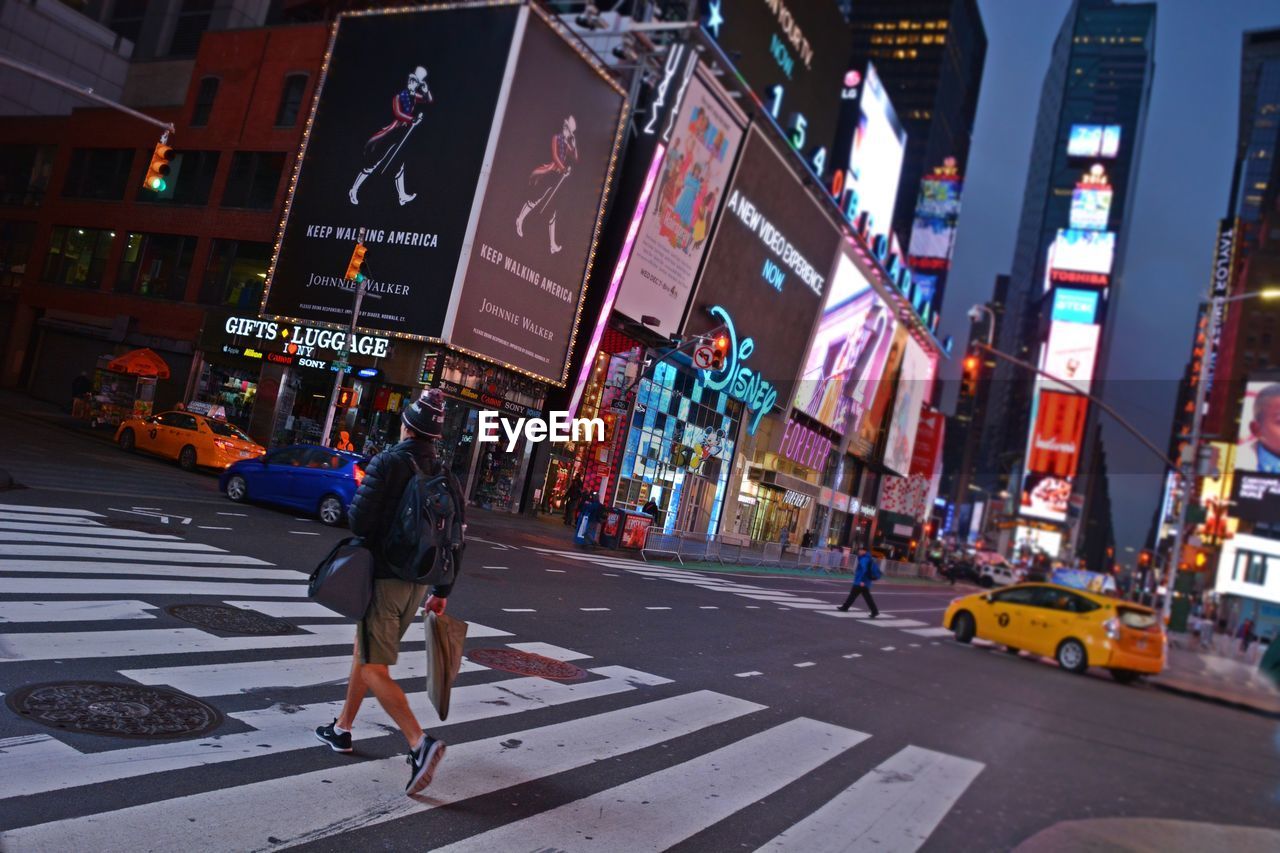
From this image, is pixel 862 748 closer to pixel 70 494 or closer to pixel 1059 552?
pixel 70 494

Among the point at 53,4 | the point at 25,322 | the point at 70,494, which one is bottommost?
the point at 70,494

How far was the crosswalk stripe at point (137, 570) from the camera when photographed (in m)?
8.61

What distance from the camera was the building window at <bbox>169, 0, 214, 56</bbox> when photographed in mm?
48562

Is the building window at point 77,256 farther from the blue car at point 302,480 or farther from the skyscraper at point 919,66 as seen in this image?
the skyscraper at point 919,66

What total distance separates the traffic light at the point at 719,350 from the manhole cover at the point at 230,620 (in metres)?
30.8

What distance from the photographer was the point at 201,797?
14.2 ft

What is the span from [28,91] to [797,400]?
43.2 m

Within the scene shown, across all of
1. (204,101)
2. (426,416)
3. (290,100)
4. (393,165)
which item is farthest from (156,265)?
(426,416)

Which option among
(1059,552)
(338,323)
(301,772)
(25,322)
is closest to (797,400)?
(338,323)

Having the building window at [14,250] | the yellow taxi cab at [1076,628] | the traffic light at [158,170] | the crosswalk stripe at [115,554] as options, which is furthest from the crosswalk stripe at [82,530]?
the building window at [14,250]

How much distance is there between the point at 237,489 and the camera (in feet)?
63.0

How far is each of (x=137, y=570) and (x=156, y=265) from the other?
3339 centimetres

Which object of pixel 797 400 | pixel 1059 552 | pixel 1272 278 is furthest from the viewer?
pixel 1059 552

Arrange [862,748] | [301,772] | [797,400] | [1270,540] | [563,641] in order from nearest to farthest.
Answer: [301,772]
[862,748]
[563,641]
[797,400]
[1270,540]
